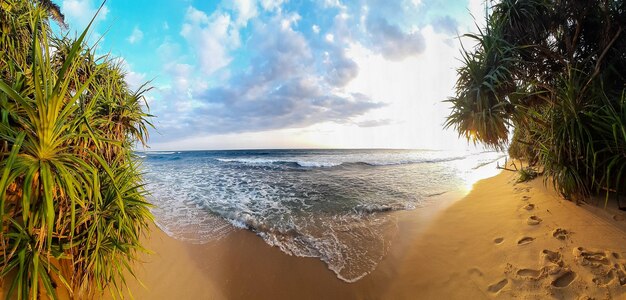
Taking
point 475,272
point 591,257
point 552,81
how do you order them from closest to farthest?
1. point 591,257
2. point 475,272
3. point 552,81

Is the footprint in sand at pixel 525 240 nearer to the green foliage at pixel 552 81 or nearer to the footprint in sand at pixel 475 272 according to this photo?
the footprint in sand at pixel 475 272

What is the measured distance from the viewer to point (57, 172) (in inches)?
77.6

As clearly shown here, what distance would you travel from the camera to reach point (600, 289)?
2404mm

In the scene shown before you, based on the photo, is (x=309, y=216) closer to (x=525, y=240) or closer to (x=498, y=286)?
(x=498, y=286)

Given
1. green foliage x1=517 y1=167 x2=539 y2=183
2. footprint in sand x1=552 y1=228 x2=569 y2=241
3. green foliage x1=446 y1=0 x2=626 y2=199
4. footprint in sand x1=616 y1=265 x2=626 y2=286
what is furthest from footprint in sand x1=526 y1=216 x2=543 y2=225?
green foliage x1=517 y1=167 x2=539 y2=183

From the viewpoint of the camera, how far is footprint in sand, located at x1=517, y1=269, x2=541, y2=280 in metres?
2.84

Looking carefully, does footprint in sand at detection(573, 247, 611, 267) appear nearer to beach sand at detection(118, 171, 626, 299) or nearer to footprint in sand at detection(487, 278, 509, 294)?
beach sand at detection(118, 171, 626, 299)

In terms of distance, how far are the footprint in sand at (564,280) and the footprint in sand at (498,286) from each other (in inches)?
18.5

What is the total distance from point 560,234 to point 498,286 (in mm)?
1478

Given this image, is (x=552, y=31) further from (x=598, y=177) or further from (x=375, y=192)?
(x=375, y=192)

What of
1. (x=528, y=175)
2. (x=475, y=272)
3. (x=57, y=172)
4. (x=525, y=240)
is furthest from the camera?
(x=528, y=175)

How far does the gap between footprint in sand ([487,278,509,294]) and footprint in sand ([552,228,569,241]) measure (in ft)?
4.05

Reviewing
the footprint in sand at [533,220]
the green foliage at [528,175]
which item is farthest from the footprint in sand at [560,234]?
the green foliage at [528,175]

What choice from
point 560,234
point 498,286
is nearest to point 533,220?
point 560,234
